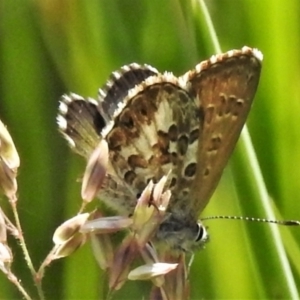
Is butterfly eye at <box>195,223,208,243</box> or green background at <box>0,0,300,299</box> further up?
green background at <box>0,0,300,299</box>

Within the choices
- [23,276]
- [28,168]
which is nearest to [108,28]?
[28,168]

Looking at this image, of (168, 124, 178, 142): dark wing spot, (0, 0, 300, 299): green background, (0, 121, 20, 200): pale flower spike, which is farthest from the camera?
(0, 0, 300, 299): green background

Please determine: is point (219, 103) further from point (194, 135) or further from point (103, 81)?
point (103, 81)

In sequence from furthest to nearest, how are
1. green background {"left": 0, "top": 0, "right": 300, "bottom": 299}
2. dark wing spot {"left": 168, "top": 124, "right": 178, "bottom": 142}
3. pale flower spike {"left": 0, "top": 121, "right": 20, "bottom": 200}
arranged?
1. green background {"left": 0, "top": 0, "right": 300, "bottom": 299}
2. dark wing spot {"left": 168, "top": 124, "right": 178, "bottom": 142}
3. pale flower spike {"left": 0, "top": 121, "right": 20, "bottom": 200}

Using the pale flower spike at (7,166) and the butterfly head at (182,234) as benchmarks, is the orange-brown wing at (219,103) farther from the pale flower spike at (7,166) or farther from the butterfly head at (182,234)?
the pale flower spike at (7,166)

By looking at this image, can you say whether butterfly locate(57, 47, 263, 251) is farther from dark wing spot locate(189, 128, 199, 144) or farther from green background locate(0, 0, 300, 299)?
green background locate(0, 0, 300, 299)

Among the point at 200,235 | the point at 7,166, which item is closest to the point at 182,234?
the point at 200,235

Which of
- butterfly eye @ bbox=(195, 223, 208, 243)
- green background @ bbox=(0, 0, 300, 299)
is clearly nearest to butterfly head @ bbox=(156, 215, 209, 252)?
butterfly eye @ bbox=(195, 223, 208, 243)

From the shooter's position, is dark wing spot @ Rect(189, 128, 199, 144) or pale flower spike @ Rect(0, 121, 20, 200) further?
dark wing spot @ Rect(189, 128, 199, 144)
